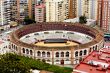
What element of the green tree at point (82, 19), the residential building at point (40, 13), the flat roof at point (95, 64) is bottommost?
the flat roof at point (95, 64)

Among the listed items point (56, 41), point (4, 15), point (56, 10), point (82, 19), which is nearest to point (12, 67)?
point (56, 41)

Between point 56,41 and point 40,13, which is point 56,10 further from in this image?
point 56,41

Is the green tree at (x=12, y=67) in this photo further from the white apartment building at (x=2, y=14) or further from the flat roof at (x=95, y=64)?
the white apartment building at (x=2, y=14)

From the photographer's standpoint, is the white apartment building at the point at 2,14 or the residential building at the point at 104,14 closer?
the residential building at the point at 104,14

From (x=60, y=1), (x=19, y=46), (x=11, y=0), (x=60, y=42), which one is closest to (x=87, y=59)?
(x=19, y=46)

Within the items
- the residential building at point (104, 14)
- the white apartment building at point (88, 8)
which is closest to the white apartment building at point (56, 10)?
the white apartment building at point (88, 8)
